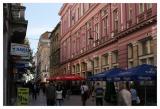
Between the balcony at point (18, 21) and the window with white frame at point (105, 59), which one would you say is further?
the window with white frame at point (105, 59)

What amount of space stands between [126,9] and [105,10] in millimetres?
8476

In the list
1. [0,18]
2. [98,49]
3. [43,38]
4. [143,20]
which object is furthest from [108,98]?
[43,38]

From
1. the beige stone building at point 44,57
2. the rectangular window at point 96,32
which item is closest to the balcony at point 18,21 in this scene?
the rectangular window at point 96,32

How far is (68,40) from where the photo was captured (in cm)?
7475

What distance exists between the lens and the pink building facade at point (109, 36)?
31.8 metres

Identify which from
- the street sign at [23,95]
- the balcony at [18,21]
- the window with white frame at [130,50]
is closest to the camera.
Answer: the street sign at [23,95]

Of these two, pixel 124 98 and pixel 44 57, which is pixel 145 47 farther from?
pixel 44 57

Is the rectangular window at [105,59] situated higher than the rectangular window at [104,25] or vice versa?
the rectangular window at [104,25]

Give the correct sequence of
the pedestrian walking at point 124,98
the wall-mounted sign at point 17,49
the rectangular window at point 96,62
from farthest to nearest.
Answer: the rectangular window at point 96,62 < the wall-mounted sign at point 17,49 < the pedestrian walking at point 124,98

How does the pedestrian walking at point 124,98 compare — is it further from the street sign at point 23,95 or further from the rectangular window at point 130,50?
the rectangular window at point 130,50

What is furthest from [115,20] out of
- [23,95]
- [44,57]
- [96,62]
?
[44,57]

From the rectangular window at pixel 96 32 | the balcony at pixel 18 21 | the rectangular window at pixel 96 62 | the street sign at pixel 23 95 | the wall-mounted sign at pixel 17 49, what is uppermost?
the rectangular window at pixel 96 32

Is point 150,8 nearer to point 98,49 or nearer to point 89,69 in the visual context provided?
point 98,49

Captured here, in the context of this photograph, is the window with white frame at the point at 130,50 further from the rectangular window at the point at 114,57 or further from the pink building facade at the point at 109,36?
the rectangular window at the point at 114,57
